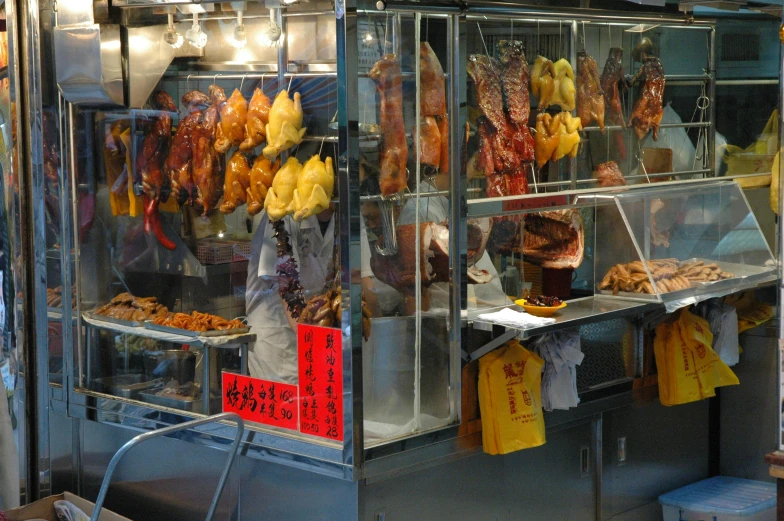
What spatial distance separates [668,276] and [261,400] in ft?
7.53

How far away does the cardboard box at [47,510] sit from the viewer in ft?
17.1

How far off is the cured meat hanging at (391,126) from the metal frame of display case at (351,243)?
0.54 ft

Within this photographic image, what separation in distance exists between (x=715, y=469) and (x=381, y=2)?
3926mm

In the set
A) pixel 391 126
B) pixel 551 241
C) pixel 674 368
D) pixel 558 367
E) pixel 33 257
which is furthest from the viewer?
pixel 674 368

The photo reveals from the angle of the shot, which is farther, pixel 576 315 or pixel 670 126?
pixel 670 126

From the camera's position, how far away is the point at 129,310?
18.3 ft

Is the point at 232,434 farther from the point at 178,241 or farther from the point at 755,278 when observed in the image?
the point at 755,278

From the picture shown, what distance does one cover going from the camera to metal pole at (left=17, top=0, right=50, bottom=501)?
568 centimetres

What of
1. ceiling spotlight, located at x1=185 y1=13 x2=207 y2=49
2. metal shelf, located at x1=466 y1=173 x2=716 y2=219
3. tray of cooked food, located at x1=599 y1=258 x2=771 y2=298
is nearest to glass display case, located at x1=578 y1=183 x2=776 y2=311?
tray of cooked food, located at x1=599 y1=258 x2=771 y2=298

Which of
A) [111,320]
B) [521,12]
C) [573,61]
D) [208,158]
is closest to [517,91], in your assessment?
[521,12]

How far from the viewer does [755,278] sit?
6094mm

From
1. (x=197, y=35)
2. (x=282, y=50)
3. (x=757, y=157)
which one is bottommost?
(x=757, y=157)

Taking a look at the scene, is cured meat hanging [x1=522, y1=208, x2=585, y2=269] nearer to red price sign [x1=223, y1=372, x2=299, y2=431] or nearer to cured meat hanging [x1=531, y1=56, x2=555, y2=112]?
cured meat hanging [x1=531, y1=56, x2=555, y2=112]

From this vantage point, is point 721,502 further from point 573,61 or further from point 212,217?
point 212,217
